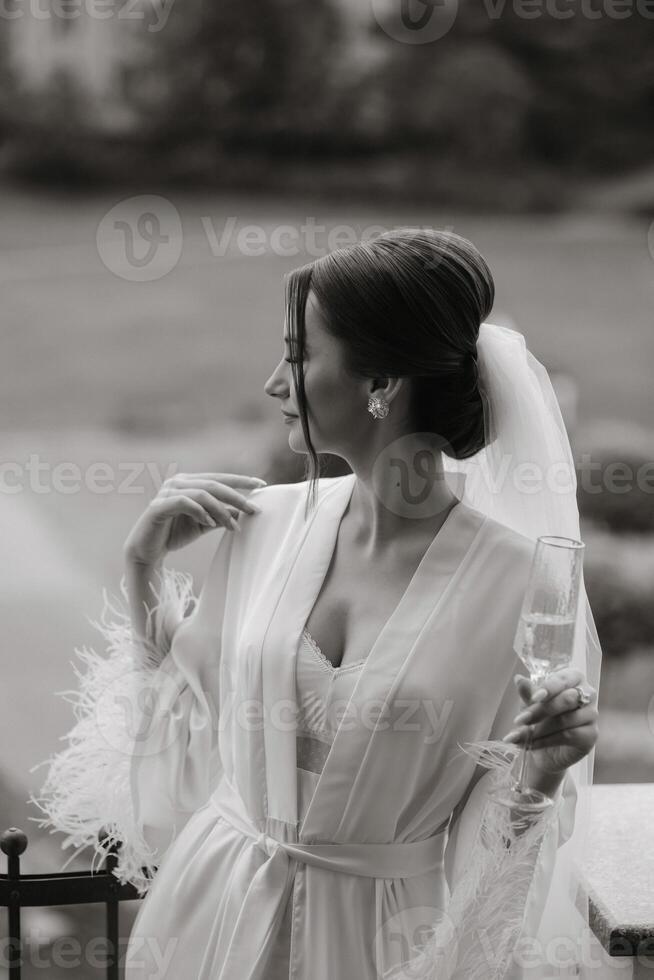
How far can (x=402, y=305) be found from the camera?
105 cm

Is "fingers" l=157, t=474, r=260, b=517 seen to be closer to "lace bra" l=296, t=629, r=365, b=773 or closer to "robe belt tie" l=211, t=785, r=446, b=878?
"lace bra" l=296, t=629, r=365, b=773

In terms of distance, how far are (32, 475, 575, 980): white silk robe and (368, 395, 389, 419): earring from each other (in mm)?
149

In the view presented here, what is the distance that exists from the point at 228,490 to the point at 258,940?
51cm

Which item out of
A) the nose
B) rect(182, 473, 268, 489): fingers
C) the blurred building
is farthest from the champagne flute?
the blurred building

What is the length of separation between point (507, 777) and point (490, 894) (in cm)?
12

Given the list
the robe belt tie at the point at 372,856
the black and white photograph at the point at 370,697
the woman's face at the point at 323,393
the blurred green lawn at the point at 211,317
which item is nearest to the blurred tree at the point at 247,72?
the blurred green lawn at the point at 211,317

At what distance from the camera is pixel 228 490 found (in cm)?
124

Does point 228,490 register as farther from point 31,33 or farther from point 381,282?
point 31,33

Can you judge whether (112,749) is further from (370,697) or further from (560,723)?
(560,723)

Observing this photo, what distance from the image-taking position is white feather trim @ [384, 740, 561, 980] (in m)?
1.03

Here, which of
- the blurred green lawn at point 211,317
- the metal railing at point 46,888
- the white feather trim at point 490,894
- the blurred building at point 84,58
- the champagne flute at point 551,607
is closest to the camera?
the champagne flute at point 551,607

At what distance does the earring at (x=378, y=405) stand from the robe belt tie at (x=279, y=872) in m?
0.47

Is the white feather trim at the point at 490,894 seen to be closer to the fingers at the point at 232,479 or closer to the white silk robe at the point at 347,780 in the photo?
the white silk robe at the point at 347,780

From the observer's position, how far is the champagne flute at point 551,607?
0.88 meters
